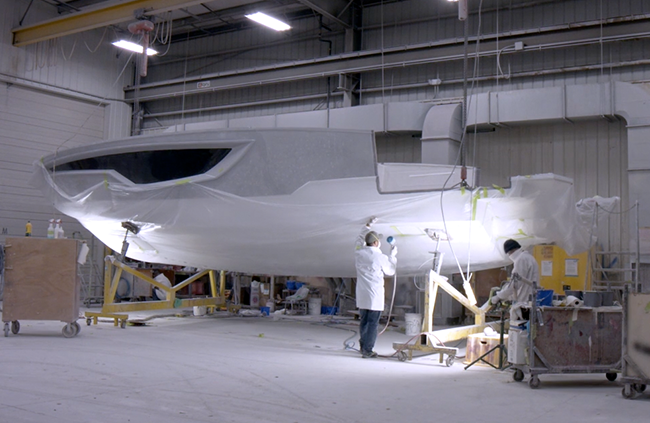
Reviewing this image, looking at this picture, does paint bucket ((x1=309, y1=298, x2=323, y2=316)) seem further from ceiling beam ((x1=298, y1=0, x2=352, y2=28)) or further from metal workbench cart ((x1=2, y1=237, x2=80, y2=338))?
metal workbench cart ((x1=2, y1=237, x2=80, y2=338))

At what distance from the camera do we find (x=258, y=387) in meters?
3.73

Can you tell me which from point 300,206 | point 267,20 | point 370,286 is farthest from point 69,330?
point 267,20

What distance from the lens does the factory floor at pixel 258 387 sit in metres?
3.05

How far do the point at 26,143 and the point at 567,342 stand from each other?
395 inches

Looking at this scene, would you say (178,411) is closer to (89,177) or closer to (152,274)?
(89,177)

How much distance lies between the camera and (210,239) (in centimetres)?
644

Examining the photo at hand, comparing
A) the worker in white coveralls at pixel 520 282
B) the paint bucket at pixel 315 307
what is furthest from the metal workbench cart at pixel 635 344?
the paint bucket at pixel 315 307

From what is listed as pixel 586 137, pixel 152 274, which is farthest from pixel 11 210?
pixel 586 137

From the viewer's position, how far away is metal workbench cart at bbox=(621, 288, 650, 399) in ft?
12.3

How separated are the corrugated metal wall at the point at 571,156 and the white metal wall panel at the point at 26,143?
6.88 meters

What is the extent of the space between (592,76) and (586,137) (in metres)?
0.79

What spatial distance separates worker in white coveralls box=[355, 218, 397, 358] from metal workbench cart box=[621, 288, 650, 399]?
196 cm

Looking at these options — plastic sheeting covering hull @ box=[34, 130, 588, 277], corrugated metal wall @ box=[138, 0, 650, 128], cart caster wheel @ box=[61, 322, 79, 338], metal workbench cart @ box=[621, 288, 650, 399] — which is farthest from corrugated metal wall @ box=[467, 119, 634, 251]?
cart caster wheel @ box=[61, 322, 79, 338]

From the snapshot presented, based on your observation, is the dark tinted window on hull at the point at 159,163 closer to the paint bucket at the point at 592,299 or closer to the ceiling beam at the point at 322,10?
the paint bucket at the point at 592,299
